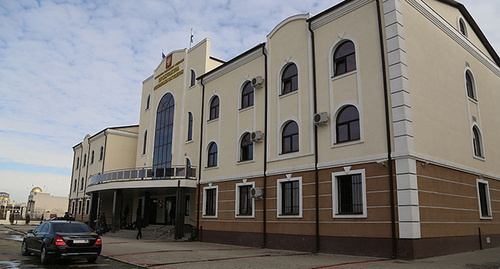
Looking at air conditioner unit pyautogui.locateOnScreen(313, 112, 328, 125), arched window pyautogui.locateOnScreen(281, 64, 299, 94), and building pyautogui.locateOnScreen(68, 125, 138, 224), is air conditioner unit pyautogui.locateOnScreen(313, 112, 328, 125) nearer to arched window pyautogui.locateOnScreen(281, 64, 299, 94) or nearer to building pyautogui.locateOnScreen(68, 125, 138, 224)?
arched window pyautogui.locateOnScreen(281, 64, 299, 94)

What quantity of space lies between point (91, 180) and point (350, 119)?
19689 millimetres

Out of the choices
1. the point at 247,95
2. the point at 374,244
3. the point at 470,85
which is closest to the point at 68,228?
the point at 374,244

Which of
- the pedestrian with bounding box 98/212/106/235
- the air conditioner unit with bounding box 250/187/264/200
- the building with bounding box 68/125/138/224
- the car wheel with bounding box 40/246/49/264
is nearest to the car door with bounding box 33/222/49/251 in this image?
the car wheel with bounding box 40/246/49/264

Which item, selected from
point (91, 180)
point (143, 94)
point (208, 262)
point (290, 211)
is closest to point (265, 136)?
point (290, 211)

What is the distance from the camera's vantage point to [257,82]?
18.3 meters

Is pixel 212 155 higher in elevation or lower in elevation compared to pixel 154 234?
higher

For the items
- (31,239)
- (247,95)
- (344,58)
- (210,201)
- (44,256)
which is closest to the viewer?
(44,256)

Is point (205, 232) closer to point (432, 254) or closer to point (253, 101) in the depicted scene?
point (253, 101)

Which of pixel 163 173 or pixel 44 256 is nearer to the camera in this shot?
pixel 44 256

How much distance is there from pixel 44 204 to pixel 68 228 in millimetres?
71947

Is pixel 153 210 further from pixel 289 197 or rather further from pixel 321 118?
pixel 321 118

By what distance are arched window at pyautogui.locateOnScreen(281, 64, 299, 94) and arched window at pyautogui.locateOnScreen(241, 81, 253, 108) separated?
8.03ft

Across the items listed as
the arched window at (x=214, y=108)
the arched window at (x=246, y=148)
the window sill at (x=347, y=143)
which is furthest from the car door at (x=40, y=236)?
the arched window at (x=214, y=108)

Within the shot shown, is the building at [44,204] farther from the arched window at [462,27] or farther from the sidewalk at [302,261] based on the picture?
the arched window at [462,27]
